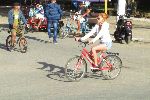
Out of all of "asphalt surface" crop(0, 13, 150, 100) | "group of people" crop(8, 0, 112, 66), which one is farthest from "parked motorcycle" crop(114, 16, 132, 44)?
"group of people" crop(8, 0, 112, 66)

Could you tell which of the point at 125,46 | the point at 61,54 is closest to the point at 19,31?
the point at 61,54

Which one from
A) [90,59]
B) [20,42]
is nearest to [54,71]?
[90,59]

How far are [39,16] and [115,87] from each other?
14.3 m

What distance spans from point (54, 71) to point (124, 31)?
8229 mm

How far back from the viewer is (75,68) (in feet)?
38.1

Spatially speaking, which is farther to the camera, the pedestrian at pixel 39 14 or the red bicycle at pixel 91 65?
the pedestrian at pixel 39 14

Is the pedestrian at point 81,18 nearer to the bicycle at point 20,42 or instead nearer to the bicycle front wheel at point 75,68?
the bicycle at point 20,42

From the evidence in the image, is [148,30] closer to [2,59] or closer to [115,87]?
[2,59]

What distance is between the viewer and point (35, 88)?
10.8 metres

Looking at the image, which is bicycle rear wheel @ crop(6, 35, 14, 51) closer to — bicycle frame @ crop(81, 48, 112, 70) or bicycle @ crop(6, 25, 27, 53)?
bicycle @ crop(6, 25, 27, 53)

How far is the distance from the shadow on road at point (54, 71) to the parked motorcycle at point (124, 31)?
680cm

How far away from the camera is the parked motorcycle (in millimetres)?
20469

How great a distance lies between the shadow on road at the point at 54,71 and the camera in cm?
1222

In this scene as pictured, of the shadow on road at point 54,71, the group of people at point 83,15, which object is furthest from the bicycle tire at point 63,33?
the shadow on road at point 54,71
